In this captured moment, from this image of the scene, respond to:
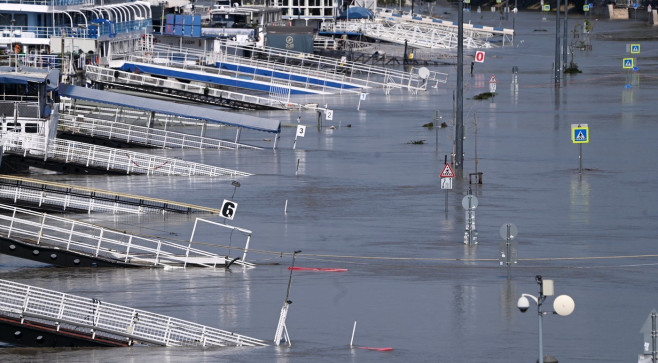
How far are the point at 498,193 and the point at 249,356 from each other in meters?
27.7

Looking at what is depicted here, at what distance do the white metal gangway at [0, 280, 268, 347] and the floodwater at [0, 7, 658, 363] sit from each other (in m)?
0.63

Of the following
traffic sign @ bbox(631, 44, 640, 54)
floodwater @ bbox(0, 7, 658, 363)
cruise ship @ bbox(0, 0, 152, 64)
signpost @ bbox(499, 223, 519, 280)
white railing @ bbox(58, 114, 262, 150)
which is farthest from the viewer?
traffic sign @ bbox(631, 44, 640, 54)

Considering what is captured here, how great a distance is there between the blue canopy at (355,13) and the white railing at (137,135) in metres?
86.1

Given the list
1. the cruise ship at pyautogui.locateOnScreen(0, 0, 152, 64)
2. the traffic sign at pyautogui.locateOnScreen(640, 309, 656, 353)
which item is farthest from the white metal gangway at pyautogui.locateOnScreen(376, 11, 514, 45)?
the traffic sign at pyautogui.locateOnScreen(640, 309, 656, 353)

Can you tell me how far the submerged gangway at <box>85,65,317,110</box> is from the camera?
9650 cm

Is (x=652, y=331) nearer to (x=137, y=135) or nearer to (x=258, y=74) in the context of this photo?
(x=137, y=135)

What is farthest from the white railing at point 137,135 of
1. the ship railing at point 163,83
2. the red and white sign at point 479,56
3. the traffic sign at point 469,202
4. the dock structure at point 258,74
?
the red and white sign at point 479,56

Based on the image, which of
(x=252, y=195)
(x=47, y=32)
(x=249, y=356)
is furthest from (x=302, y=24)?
(x=249, y=356)

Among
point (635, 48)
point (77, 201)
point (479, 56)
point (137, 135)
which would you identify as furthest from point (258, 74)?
point (77, 201)

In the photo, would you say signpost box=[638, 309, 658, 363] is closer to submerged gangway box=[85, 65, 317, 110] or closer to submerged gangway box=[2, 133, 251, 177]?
submerged gangway box=[2, 133, 251, 177]

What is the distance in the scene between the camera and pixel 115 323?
126ft

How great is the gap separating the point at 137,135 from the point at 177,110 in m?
4.85

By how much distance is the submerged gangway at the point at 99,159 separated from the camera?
217 feet

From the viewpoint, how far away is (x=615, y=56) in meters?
150
